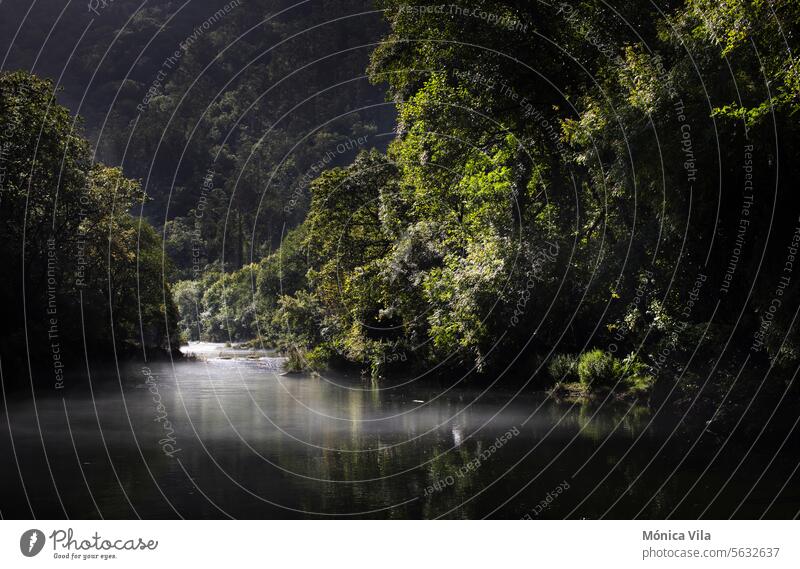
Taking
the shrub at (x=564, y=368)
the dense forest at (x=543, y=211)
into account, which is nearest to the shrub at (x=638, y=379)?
the dense forest at (x=543, y=211)

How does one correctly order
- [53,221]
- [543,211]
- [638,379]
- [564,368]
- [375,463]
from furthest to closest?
1. [53,221]
2. [564,368]
3. [543,211]
4. [638,379]
5. [375,463]

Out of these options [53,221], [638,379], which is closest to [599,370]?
[638,379]

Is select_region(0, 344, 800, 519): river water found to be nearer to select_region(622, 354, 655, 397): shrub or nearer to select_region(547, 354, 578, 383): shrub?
select_region(622, 354, 655, 397): shrub

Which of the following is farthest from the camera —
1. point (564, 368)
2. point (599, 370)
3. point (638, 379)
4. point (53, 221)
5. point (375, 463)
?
point (53, 221)

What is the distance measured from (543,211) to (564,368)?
21.7 ft

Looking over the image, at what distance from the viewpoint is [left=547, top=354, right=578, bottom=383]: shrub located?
35.2 m

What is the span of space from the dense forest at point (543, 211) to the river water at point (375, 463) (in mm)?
3280

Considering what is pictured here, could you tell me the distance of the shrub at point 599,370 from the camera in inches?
1300

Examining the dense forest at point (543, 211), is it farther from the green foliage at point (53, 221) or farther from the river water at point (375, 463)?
the river water at point (375, 463)

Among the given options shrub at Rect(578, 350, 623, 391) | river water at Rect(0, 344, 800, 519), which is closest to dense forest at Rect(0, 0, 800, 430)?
shrub at Rect(578, 350, 623, 391)

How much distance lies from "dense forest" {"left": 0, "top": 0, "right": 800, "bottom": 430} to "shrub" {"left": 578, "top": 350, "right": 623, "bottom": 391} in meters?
0.09

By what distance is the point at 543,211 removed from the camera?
34.6 m

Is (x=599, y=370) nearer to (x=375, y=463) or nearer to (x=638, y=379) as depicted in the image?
(x=638, y=379)

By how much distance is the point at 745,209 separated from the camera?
1831 centimetres
